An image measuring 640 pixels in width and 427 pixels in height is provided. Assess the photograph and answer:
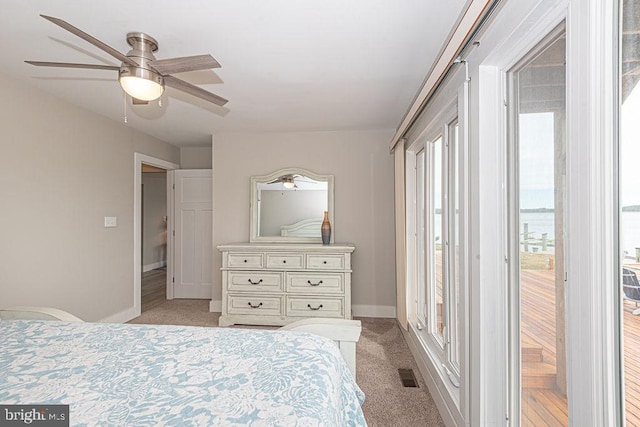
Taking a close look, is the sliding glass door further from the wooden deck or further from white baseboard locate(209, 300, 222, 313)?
white baseboard locate(209, 300, 222, 313)

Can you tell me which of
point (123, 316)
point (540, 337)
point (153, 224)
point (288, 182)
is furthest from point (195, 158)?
point (540, 337)

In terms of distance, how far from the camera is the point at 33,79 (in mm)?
2641

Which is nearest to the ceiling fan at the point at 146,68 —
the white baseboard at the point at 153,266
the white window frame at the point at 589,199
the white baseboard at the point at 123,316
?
the white window frame at the point at 589,199

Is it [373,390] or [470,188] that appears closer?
[470,188]

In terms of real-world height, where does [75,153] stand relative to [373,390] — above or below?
above

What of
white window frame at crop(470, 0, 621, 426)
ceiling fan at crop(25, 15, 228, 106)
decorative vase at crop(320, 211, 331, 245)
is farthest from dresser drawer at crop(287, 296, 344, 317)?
white window frame at crop(470, 0, 621, 426)

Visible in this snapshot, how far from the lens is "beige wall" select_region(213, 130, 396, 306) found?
4176 millimetres

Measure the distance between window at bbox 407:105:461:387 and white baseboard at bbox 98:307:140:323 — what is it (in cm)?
335

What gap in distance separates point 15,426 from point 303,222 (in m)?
3.43

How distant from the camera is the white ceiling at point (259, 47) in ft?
5.66

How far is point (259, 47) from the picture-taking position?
6.95 ft

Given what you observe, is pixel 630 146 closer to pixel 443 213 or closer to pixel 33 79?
pixel 443 213

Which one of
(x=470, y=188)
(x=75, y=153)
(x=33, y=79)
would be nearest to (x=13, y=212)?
(x=75, y=153)

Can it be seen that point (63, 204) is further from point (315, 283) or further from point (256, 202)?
point (315, 283)
